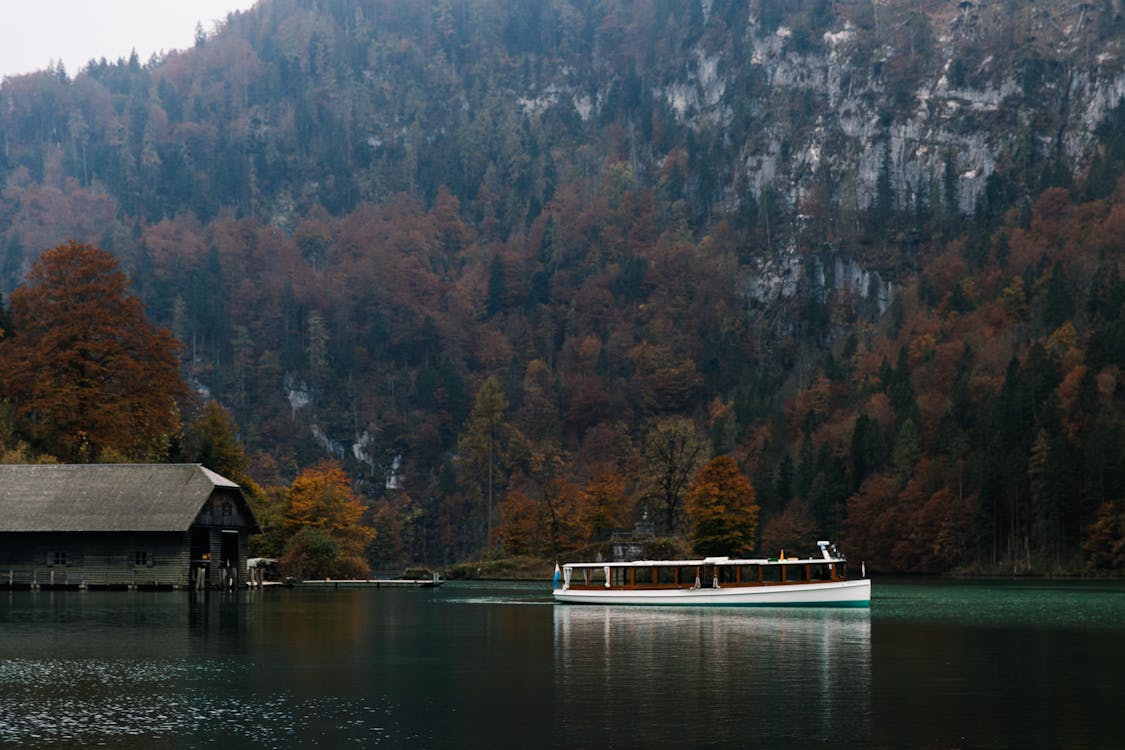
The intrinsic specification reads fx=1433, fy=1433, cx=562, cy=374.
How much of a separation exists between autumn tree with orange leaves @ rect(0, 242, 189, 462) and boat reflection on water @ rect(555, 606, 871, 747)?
56673 mm

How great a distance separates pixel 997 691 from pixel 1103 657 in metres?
11.5

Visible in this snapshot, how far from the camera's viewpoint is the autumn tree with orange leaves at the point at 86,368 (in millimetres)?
108875

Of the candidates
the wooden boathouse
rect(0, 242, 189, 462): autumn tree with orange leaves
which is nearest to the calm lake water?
the wooden boathouse

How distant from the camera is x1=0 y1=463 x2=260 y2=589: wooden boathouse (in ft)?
302

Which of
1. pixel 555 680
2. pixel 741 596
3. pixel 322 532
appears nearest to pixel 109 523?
pixel 322 532

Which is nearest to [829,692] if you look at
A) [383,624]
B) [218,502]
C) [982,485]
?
[383,624]

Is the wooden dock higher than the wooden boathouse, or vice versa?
the wooden boathouse

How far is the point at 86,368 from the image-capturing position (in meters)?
110

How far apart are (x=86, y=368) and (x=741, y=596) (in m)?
54.6

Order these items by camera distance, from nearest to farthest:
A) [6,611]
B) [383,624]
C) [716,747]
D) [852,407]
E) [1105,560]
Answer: [716,747], [383,624], [6,611], [1105,560], [852,407]

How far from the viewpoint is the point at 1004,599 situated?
90.1 m

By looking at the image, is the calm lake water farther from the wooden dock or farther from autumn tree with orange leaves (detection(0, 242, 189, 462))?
the wooden dock

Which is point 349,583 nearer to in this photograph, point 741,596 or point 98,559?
point 98,559

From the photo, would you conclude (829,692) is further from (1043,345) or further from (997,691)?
(1043,345)
